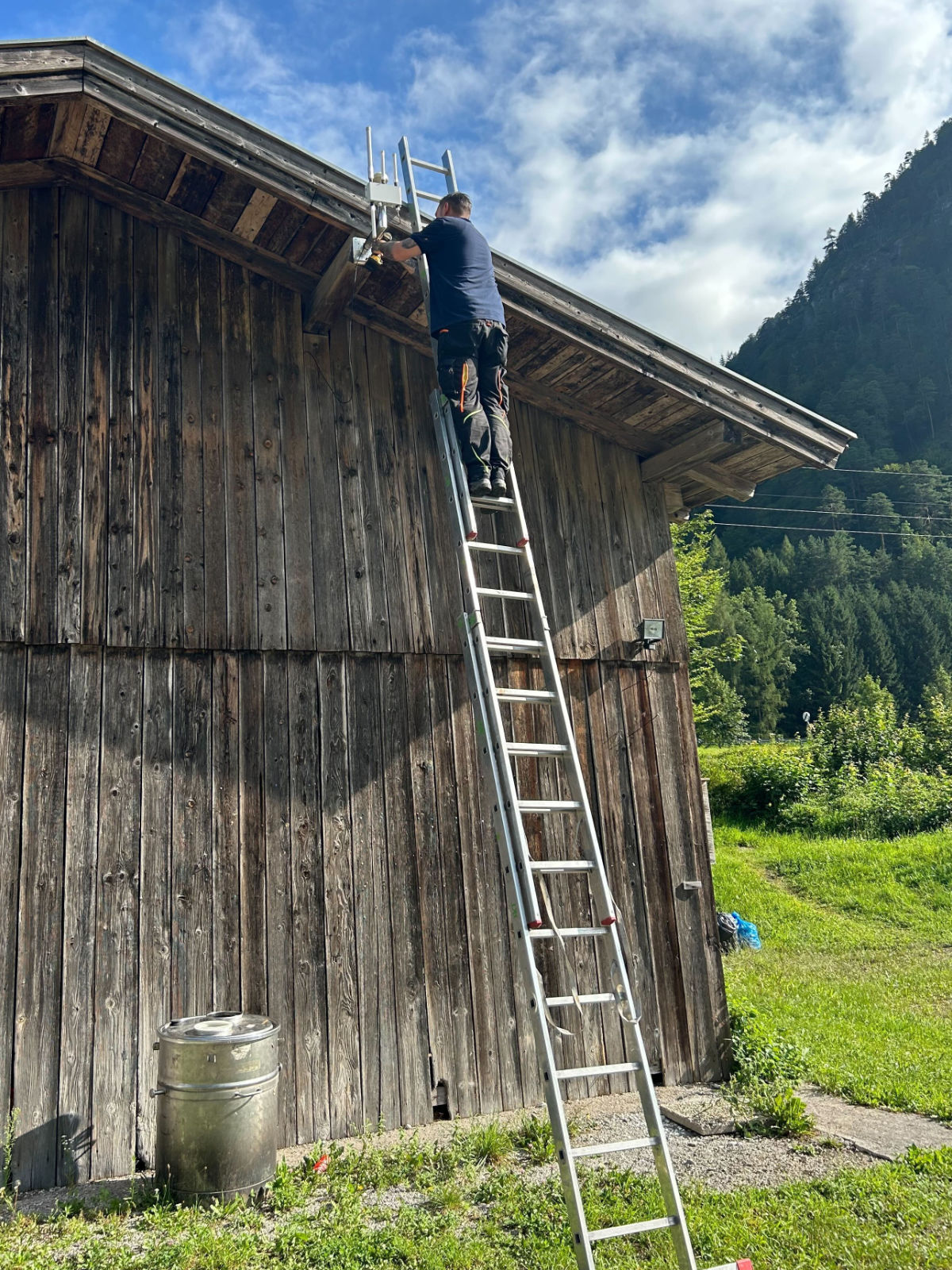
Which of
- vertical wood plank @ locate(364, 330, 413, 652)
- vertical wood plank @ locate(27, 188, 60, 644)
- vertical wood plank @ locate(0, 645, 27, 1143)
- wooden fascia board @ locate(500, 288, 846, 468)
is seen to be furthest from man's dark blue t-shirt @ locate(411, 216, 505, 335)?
vertical wood plank @ locate(0, 645, 27, 1143)

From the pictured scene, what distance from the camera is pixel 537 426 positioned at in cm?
745

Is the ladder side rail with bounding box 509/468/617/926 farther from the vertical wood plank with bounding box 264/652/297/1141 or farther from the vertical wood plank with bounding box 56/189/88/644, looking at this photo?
the vertical wood plank with bounding box 56/189/88/644

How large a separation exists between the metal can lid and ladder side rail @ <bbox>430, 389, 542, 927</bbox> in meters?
1.60

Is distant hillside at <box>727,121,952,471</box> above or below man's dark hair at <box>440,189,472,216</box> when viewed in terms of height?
above

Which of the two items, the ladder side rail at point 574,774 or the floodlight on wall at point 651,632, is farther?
the floodlight on wall at point 651,632

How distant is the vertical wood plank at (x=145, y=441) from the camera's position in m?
5.72

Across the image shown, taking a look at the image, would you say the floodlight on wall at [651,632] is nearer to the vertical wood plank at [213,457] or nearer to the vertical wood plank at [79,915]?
the vertical wood plank at [213,457]

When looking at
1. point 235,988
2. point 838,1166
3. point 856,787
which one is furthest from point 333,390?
point 856,787

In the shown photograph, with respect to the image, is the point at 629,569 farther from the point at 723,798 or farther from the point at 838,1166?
the point at 723,798

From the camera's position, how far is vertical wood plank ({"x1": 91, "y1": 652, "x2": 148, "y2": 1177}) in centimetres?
499

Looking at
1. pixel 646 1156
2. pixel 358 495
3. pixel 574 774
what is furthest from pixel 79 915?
pixel 646 1156

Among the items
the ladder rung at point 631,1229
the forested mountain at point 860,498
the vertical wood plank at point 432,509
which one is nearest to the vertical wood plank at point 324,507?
the vertical wood plank at point 432,509

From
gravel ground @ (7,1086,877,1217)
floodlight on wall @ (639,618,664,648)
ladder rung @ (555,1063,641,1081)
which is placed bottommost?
gravel ground @ (7,1086,877,1217)

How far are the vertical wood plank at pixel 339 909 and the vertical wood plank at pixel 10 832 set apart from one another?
1746 mm
